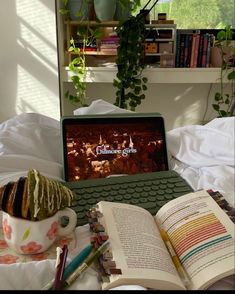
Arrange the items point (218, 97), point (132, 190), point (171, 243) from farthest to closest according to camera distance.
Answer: point (218, 97), point (132, 190), point (171, 243)

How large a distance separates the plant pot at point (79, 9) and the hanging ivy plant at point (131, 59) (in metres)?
0.23

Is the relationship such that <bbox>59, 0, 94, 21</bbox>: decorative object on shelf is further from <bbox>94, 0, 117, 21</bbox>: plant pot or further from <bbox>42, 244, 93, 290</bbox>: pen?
<bbox>42, 244, 93, 290</bbox>: pen

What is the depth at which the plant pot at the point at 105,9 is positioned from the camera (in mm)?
2040

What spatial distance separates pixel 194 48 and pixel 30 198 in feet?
6.31

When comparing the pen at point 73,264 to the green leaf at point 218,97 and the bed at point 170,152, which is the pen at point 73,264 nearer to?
the bed at point 170,152

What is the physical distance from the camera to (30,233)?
56 centimetres

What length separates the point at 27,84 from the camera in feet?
6.98

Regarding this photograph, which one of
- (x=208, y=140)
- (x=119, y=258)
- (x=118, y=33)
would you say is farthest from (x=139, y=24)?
(x=119, y=258)

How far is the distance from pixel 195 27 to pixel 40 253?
224 centimetres

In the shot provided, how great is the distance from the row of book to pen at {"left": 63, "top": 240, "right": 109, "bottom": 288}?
189cm

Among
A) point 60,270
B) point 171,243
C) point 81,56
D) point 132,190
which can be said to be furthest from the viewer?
point 81,56

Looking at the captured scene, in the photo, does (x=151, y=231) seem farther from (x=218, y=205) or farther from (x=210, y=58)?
(x=210, y=58)

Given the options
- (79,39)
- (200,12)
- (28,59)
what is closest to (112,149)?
(28,59)

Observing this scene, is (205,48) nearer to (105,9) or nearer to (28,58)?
(105,9)
